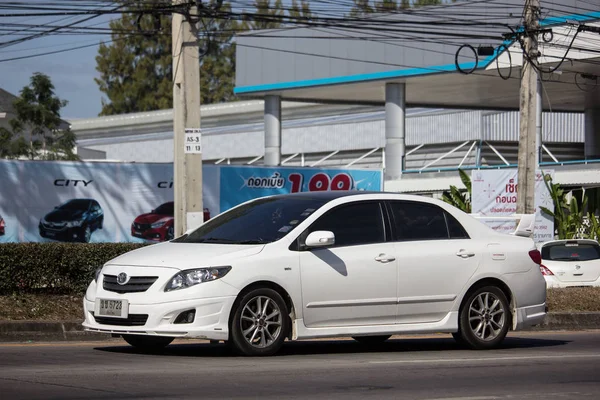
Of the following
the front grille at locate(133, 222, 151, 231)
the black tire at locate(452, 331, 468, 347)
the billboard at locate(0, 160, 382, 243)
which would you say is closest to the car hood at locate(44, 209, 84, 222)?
the billboard at locate(0, 160, 382, 243)

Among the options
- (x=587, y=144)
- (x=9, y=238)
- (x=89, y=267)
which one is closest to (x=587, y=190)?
(x=587, y=144)

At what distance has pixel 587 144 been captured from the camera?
149ft

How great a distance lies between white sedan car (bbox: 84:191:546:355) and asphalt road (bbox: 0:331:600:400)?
0.31m

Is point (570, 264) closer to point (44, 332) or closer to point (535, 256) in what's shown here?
point (535, 256)

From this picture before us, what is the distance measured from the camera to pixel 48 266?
49.5 feet

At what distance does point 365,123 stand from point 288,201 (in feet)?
139

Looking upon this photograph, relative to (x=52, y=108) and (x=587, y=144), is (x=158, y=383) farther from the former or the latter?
(x=587, y=144)

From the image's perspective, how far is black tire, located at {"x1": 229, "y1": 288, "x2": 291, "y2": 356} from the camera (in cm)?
1016

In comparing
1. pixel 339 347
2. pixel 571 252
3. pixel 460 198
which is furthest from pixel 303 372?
pixel 460 198

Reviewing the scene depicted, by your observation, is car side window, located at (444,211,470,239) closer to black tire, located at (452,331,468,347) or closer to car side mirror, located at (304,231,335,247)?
black tire, located at (452,331,468,347)

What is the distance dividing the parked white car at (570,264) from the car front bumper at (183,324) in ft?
36.6

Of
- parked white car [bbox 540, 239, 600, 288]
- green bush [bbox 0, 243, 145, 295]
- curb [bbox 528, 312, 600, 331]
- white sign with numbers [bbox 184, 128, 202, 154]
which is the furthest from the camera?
parked white car [bbox 540, 239, 600, 288]

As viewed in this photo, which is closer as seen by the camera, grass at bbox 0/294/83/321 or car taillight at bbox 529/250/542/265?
car taillight at bbox 529/250/542/265

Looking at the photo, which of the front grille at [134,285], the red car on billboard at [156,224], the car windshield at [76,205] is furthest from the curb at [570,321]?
the car windshield at [76,205]
